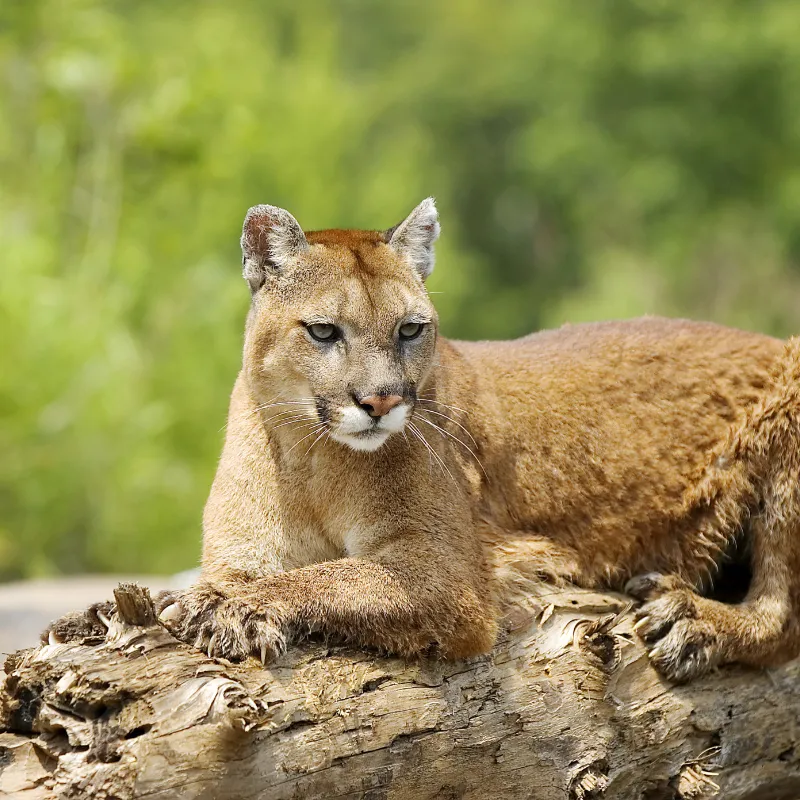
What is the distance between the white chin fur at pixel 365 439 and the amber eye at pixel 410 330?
1.89ft

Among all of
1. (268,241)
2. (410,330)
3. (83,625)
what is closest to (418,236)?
(410,330)

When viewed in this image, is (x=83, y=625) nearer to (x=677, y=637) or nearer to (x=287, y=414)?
(x=287, y=414)

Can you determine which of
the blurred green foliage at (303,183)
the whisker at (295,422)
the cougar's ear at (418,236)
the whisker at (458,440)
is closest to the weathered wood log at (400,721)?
the whisker at (458,440)

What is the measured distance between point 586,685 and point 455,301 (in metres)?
31.9

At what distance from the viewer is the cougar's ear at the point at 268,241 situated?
670cm

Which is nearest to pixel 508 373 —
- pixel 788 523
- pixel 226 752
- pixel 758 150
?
pixel 788 523

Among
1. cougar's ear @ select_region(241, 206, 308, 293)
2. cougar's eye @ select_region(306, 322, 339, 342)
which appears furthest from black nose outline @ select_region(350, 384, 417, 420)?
cougar's ear @ select_region(241, 206, 308, 293)

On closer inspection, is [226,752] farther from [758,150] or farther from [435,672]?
[758,150]

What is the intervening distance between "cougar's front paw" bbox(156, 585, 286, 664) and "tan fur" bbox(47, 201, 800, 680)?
0.03 feet

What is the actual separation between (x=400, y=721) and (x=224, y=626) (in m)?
0.95

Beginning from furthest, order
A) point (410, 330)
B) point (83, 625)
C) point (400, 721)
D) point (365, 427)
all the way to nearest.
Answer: point (410, 330) → point (365, 427) → point (400, 721) → point (83, 625)

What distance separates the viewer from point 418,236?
7059mm

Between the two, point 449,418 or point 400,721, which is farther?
point 449,418

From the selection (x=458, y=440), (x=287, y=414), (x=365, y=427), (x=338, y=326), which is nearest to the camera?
(x=365, y=427)
